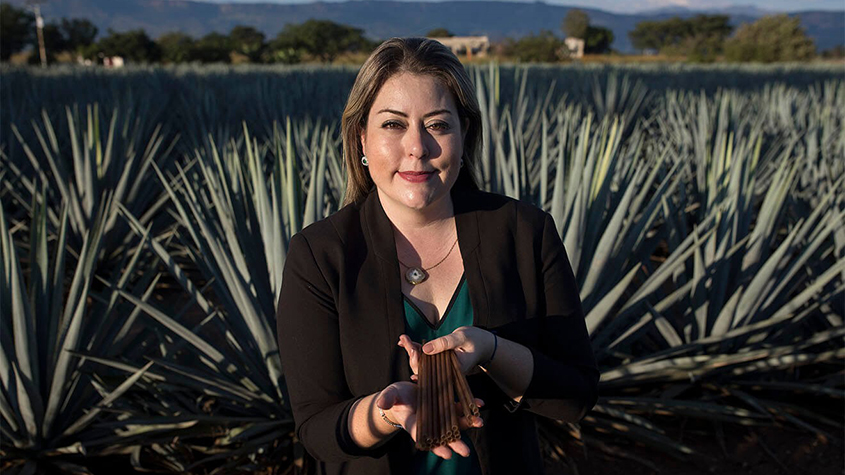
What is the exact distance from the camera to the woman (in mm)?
1227

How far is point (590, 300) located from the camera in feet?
7.95

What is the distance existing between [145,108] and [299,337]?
5.53 meters

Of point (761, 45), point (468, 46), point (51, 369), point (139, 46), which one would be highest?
point (139, 46)

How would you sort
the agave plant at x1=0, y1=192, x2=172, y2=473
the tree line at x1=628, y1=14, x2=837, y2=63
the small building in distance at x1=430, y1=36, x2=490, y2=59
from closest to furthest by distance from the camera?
the agave plant at x1=0, y1=192, x2=172, y2=473
the small building in distance at x1=430, y1=36, x2=490, y2=59
the tree line at x1=628, y1=14, x2=837, y2=63

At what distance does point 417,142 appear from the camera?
1.22 m

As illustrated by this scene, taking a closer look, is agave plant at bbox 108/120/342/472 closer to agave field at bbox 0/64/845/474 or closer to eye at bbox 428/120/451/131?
agave field at bbox 0/64/845/474

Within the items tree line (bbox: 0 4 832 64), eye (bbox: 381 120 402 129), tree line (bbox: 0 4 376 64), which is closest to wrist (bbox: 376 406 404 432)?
eye (bbox: 381 120 402 129)

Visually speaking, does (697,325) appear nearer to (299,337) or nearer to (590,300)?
(590,300)

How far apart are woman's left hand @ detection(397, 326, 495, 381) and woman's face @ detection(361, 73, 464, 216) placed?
0.29m

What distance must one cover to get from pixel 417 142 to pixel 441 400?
47cm

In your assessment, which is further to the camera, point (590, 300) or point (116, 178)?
point (116, 178)

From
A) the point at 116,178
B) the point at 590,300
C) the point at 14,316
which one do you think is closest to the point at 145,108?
the point at 116,178

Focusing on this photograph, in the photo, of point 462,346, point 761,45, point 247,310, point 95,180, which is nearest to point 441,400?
point 462,346

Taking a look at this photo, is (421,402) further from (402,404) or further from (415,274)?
(415,274)
